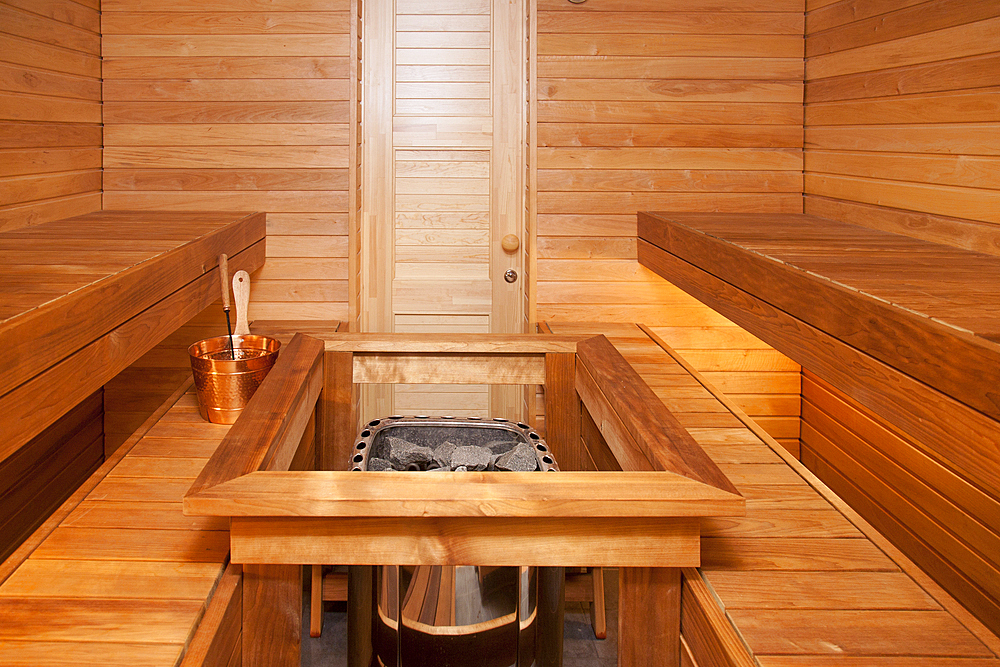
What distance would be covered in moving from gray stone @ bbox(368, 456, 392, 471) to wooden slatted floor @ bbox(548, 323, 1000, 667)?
831 mm

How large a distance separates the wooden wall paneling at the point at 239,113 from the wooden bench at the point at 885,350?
1.37m

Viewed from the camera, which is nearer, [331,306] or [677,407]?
[677,407]

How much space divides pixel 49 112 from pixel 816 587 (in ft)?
9.59

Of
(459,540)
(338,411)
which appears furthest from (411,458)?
(459,540)

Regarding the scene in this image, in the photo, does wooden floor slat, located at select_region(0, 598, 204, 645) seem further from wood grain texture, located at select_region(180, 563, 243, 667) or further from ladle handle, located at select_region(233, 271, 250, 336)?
ladle handle, located at select_region(233, 271, 250, 336)

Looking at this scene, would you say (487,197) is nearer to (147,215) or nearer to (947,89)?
(147,215)

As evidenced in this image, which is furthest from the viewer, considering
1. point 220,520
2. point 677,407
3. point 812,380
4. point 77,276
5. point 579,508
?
point 812,380

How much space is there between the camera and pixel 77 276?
5.74 feet

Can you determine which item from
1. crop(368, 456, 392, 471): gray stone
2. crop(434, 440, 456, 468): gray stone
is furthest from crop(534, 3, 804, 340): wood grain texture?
crop(368, 456, 392, 471): gray stone

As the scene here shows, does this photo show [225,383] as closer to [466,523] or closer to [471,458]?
[471,458]

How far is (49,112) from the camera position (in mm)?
2963

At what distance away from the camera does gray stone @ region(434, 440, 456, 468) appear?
7.24ft

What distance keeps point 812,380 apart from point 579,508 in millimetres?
2448

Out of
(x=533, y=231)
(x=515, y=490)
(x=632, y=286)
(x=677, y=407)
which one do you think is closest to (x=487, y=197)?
(x=533, y=231)
